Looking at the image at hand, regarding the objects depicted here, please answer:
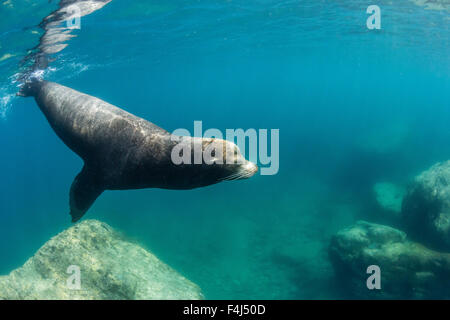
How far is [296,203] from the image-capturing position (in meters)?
16.7

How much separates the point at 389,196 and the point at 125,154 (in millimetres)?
14944

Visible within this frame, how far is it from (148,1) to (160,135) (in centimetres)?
1208

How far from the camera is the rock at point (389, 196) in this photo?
13.8 meters

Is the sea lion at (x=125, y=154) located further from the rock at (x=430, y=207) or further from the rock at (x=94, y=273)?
the rock at (x=430, y=207)

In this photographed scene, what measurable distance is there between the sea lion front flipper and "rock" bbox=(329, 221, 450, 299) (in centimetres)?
875

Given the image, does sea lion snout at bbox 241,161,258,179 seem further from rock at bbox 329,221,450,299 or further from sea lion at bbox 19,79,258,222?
rock at bbox 329,221,450,299

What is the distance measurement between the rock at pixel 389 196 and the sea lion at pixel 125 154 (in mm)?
13211

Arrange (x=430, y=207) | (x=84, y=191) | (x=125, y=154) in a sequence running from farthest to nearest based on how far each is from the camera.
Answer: (x=430, y=207) < (x=84, y=191) < (x=125, y=154)

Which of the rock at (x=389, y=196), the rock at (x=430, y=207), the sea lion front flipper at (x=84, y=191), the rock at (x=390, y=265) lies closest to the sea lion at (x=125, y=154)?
the sea lion front flipper at (x=84, y=191)

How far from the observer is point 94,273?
6375 millimetres

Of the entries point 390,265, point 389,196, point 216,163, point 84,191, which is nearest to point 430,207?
point 390,265

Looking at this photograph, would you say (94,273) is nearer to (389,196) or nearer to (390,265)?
(390,265)

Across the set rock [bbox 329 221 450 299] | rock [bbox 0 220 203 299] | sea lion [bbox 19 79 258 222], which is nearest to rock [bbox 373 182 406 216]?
rock [bbox 329 221 450 299]
